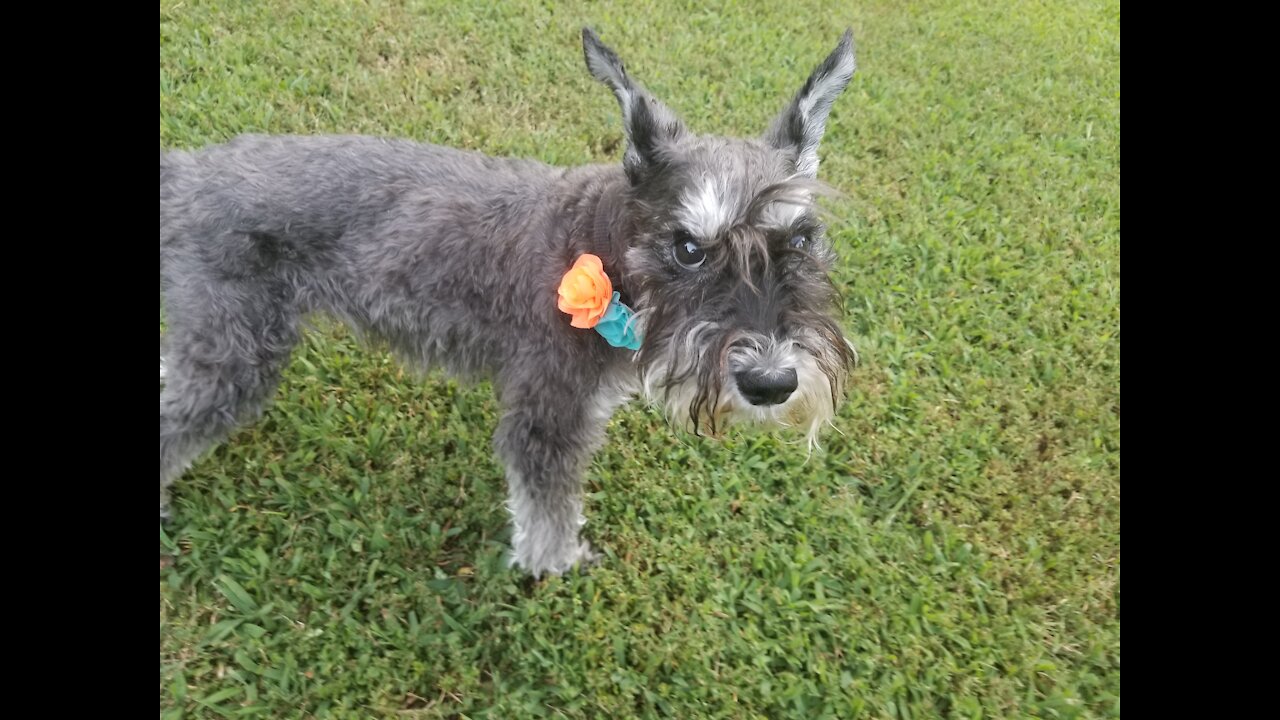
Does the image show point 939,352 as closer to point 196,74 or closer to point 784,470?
point 784,470

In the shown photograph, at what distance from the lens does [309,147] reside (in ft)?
11.2

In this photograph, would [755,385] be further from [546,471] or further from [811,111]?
[811,111]

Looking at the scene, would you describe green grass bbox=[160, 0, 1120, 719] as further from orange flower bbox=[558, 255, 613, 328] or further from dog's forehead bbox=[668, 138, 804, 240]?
orange flower bbox=[558, 255, 613, 328]

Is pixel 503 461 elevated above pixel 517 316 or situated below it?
below

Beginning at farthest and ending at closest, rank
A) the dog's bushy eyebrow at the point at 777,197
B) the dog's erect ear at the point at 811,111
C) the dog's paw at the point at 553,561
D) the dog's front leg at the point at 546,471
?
the dog's paw at the point at 553,561
the dog's front leg at the point at 546,471
the dog's erect ear at the point at 811,111
the dog's bushy eyebrow at the point at 777,197

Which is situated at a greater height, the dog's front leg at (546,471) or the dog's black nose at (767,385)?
the dog's black nose at (767,385)

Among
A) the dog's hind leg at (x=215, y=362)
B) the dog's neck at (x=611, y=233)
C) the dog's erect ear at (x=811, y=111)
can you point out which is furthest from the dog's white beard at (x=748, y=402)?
the dog's hind leg at (x=215, y=362)

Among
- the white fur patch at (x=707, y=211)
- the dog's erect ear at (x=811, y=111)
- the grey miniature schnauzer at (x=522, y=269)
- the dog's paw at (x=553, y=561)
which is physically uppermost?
the dog's erect ear at (x=811, y=111)

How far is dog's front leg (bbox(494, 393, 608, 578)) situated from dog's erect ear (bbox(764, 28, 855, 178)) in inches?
61.0

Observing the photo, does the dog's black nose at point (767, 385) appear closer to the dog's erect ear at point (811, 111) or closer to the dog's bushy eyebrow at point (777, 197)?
the dog's bushy eyebrow at point (777, 197)

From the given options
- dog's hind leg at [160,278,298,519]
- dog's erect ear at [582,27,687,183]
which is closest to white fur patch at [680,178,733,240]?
dog's erect ear at [582,27,687,183]

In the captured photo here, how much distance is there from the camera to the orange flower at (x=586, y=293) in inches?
112
